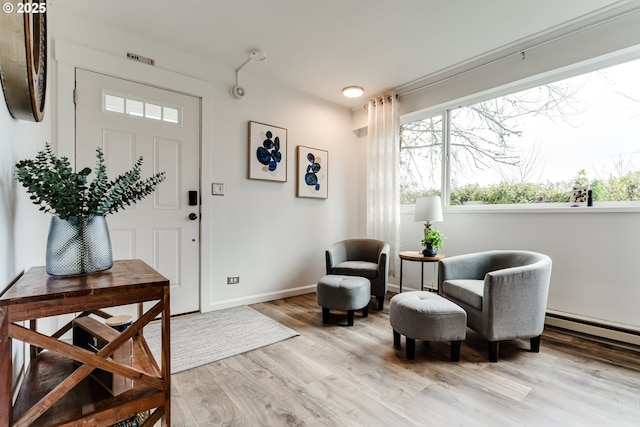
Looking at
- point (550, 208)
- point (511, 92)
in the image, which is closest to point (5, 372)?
point (550, 208)

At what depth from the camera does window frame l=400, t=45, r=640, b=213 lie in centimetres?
238

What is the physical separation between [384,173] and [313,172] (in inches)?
36.9

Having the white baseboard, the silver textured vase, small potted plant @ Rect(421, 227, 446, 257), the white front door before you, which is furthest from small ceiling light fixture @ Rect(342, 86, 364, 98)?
the silver textured vase

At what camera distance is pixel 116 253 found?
2.56 metres

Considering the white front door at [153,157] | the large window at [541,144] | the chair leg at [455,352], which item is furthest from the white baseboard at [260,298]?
the chair leg at [455,352]

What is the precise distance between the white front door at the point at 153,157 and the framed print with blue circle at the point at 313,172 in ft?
4.18

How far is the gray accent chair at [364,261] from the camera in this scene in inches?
122

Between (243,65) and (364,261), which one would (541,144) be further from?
(243,65)

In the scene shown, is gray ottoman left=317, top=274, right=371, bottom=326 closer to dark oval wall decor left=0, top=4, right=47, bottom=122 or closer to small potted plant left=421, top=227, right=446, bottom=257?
small potted plant left=421, top=227, right=446, bottom=257

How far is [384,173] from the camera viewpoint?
152 inches

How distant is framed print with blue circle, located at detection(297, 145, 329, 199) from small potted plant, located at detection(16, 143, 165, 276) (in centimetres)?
276

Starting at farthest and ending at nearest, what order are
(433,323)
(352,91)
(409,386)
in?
(352,91) < (433,323) < (409,386)

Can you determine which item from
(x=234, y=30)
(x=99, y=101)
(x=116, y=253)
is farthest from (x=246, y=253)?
(x=234, y=30)

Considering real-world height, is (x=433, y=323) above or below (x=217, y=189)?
below
